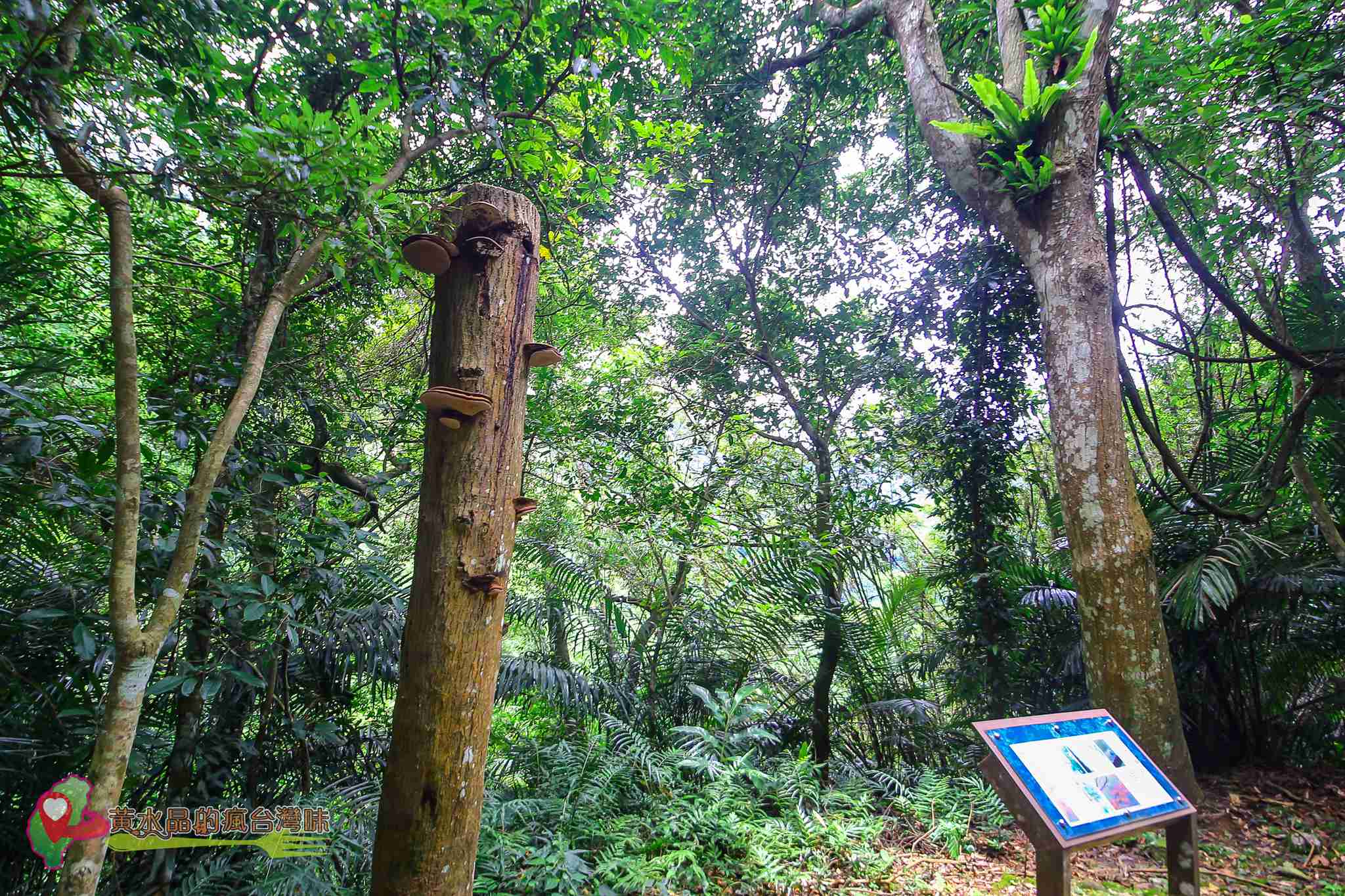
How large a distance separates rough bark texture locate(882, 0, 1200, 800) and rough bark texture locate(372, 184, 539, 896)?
294 cm

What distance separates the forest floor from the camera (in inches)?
105

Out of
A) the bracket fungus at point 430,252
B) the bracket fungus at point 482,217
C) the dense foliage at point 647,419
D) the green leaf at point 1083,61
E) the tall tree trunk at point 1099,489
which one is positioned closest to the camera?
the bracket fungus at point 430,252

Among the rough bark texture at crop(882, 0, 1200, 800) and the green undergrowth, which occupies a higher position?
the rough bark texture at crop(882, 0, 1200, 800)

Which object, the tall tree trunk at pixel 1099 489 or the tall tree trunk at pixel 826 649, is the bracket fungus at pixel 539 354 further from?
the tall tree trunk at pixel 826 649

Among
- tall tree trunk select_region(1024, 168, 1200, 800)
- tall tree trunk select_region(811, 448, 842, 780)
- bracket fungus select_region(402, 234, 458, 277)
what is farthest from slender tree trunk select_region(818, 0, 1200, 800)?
bracket fungus select_region(402, 234, 458, 277)

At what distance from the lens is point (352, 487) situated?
3.59m

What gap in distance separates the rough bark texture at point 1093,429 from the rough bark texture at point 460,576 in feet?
9.64

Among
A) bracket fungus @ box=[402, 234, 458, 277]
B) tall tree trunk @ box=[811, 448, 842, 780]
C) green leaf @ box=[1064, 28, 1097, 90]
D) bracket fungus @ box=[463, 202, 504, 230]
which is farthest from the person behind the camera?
tall tree trunk @ box=[811, 448, 842, 780]

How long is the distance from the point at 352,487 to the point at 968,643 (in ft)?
14.8

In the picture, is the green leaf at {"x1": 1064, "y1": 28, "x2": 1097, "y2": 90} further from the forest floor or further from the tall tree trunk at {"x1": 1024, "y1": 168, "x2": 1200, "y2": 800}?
the forest floor

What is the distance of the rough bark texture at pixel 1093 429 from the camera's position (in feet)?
9.62

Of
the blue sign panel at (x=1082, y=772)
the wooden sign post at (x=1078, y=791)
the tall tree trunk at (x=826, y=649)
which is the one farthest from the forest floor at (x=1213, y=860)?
the tall tree trunk at (x=826, y=649)

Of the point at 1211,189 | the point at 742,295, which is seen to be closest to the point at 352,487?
the point at 742,295

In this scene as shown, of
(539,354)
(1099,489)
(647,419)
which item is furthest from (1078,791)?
(647,419)
